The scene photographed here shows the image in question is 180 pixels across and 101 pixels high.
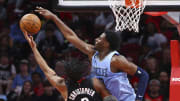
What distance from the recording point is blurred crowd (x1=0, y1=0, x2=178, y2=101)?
22.6 ft

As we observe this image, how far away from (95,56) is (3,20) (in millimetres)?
5442

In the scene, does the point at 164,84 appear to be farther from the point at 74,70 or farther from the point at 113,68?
the point at 74,70

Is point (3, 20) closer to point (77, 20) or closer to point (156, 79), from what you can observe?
point (77, 20)

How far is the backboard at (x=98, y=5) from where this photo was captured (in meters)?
4.24

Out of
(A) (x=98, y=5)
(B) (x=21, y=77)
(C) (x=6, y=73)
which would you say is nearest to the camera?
(A) (x=98, y=5)

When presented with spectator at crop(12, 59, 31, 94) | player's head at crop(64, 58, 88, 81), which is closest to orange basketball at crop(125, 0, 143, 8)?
player's head at crop(64, 58, 88, 81)

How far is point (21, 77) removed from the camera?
24.5 feet

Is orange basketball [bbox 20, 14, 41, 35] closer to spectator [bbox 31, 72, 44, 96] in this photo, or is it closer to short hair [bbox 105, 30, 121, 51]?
short hair [bbox 105, 30, 121, 51]

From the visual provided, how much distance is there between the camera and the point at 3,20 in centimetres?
952

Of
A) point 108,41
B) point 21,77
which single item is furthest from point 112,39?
point 21,77

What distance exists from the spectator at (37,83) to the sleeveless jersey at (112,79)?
2722 mm

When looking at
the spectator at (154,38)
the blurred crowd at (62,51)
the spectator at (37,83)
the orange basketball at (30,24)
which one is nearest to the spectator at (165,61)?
the blurred crowd at (62,51)

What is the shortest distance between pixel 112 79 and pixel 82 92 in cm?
95

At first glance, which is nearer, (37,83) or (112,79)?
(112,79)
